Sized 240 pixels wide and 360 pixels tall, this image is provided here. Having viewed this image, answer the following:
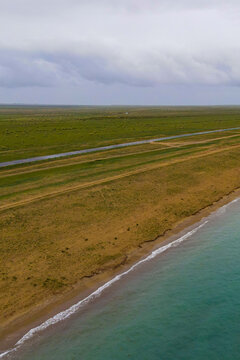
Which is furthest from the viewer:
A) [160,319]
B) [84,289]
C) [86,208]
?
[86,208]

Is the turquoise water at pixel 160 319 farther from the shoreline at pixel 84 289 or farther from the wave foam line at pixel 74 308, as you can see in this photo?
the shoreline at pixel 84 289

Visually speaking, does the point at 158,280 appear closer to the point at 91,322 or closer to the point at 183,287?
the point at 183,287

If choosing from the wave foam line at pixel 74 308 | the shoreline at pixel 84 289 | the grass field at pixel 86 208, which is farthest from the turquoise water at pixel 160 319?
the grass field at pixel 86 208

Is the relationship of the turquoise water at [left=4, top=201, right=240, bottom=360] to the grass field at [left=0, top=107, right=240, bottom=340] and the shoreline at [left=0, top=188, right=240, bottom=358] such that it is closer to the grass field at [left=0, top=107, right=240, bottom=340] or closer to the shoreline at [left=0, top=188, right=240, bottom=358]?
the shoreline at [left=0, top=188, right=240, bottom=358]

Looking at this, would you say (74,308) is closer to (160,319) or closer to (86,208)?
(160,319)

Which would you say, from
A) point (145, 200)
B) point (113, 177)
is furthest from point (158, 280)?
point (113, 177)

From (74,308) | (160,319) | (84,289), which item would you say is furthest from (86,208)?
(160,319)

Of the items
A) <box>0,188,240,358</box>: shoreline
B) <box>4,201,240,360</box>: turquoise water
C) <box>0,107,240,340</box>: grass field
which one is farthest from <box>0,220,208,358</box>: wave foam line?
<box>0,107,240,340</box>: grass field
